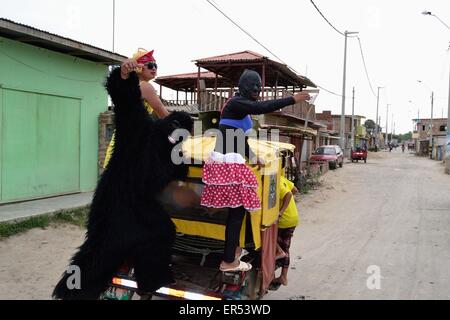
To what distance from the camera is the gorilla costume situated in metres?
2.92

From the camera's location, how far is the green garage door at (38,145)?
334 inches

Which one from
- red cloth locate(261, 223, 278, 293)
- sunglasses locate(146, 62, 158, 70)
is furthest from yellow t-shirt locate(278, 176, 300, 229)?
sunglasses locate(146, 62, 158, 70)

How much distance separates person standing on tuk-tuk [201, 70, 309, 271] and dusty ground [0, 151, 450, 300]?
1.78 metres

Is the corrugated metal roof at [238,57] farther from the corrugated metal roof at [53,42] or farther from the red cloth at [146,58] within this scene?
the red cloth at [146,58]

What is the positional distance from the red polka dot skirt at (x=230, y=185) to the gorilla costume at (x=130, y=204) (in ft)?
1.10

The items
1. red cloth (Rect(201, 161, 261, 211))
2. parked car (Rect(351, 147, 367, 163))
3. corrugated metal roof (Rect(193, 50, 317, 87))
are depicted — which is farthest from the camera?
parked car (Rect(351, 147, 367, 163))

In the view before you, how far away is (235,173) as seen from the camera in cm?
310

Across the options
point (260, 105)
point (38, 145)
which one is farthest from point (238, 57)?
point (260, 105)

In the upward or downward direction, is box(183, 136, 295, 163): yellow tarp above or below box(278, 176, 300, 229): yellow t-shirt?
above

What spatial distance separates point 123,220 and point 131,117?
0.72m

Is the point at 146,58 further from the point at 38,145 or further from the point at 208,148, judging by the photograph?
the point at 38,145

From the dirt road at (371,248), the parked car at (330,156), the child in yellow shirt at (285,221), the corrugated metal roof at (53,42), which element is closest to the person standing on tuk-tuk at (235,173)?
the child in yellow shirt at (285,221)

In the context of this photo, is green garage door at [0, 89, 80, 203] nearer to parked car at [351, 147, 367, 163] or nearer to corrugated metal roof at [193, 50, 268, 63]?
corrugated metal roof at [193, 50, 268, 63]

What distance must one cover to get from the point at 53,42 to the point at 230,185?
7.20 meters
